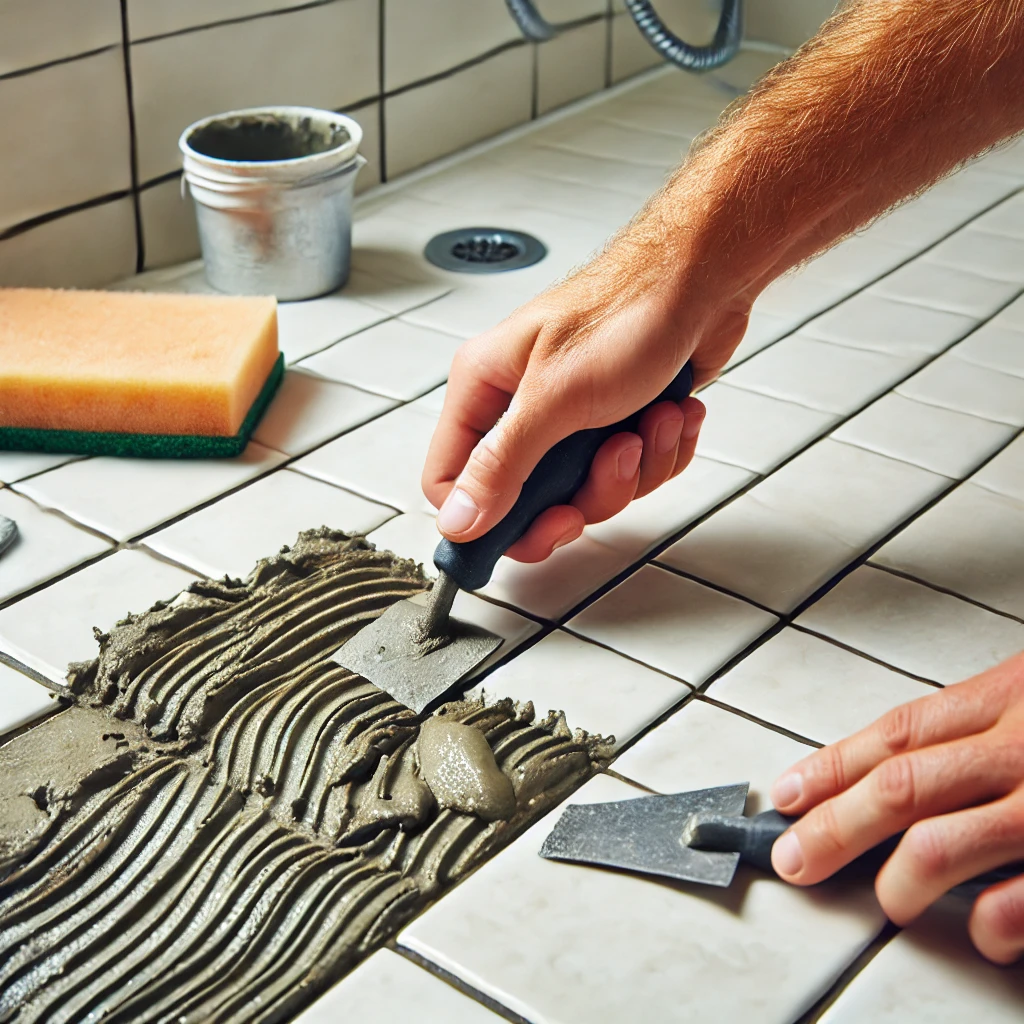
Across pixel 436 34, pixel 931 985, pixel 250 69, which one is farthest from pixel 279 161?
pixel 931 985

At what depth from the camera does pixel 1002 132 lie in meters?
0.94

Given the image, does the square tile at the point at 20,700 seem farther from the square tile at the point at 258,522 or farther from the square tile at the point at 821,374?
the square tile at the point at 821,374

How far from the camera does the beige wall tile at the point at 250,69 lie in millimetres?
1365

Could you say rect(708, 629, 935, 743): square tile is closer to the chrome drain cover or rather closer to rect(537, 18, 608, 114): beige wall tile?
the chrome drain cover

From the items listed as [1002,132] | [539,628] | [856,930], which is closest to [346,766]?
[539,628]

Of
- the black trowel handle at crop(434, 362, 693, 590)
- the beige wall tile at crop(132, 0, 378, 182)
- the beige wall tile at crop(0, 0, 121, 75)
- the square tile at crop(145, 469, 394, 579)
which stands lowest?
the square tile at crop(145, 469, 394, 579)

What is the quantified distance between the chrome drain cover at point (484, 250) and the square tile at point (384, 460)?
358 mm

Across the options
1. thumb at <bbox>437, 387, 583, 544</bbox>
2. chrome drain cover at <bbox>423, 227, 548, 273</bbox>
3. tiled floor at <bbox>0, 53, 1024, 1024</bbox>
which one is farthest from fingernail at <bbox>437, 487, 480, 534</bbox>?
chrome drain cover at <bbox>423, 227, 548, 273</bbox>

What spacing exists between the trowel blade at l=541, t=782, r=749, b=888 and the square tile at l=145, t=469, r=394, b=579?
344 mm

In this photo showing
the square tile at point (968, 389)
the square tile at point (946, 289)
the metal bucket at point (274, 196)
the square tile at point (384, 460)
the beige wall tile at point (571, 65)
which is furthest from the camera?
the beige wall tile at point (571, 65)

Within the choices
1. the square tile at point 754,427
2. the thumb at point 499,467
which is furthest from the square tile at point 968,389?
the thumb at point 499,467

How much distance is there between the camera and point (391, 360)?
124 centimetres

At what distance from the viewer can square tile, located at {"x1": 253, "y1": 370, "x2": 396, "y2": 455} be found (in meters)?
1.10

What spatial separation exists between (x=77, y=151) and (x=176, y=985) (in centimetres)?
98
